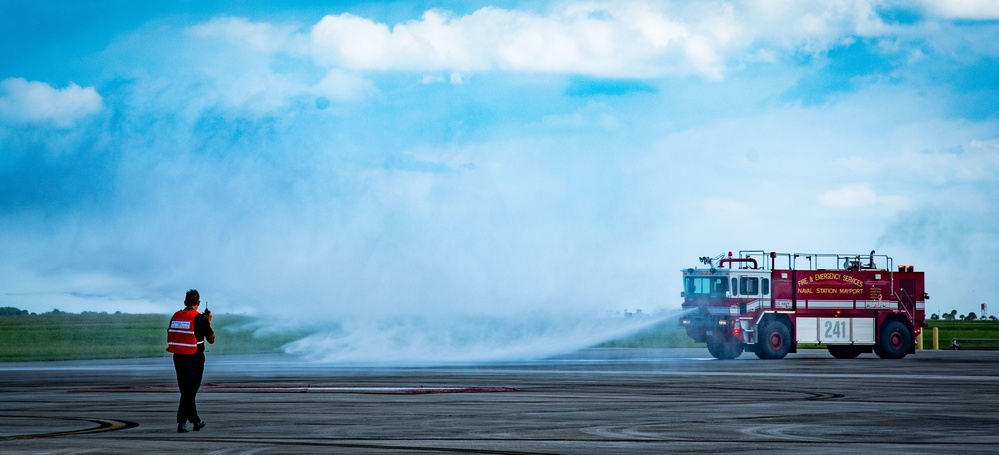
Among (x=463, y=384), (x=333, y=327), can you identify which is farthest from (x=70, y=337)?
(x=463, y=384)

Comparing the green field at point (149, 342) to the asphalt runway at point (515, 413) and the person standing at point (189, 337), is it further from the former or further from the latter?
the person standing at point (189, 337)

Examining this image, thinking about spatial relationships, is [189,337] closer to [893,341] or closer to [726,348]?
[726,348]

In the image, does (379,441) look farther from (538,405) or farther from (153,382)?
(153,382)

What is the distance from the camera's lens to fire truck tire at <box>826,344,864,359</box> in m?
49.6

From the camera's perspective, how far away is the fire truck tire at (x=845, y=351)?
163 feet

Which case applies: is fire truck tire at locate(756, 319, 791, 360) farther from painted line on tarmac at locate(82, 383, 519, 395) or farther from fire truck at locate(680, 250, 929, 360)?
painted line on tarmac at locate(82, 383, 519, 395)

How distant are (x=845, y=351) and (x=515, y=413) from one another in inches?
1335

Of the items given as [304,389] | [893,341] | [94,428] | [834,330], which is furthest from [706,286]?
[94,428]

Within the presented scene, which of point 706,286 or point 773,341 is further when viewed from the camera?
point 773,341

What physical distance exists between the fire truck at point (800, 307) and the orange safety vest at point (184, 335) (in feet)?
99.9

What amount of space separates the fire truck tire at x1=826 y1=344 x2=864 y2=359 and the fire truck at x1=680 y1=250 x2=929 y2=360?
57 millimetres

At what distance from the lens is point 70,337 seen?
108 meters

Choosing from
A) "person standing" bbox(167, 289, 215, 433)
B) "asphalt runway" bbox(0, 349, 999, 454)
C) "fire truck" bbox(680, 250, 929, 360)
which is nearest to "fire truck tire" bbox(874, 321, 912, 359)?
"fire truck" bbox(680, 250, 929, 360)

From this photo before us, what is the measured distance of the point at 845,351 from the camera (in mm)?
50156
